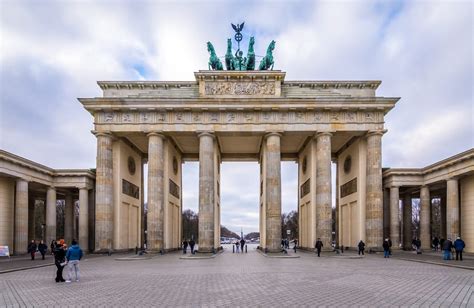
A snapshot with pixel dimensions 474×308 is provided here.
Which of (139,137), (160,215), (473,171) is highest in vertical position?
(139,137)

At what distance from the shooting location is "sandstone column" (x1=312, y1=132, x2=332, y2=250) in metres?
36.8

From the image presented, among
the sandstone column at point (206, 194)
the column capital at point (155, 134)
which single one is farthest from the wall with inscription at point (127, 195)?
the sandstone column at point (206, 194)

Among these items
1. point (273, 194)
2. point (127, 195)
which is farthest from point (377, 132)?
point (127, 195)

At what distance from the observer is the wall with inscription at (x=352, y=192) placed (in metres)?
38.9

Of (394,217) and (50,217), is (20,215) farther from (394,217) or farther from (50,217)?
(394,217)

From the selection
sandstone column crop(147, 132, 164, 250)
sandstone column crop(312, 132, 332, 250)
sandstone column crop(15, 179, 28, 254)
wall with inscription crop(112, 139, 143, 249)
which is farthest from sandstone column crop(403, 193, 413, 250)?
sandstone column crop(15, 179, 28, 254)

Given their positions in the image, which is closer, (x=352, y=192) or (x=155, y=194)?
(x=155, y=194)

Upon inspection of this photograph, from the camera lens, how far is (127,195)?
41.6 meters

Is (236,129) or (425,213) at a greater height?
(236,129)

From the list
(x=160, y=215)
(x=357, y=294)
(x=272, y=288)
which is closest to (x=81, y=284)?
(x=272, y=288)

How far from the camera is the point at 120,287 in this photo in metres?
14.7

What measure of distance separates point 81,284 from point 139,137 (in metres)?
→ 25.9

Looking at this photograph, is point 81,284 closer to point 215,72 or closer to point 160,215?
point 160,215

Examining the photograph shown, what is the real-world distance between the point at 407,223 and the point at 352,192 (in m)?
8.66
